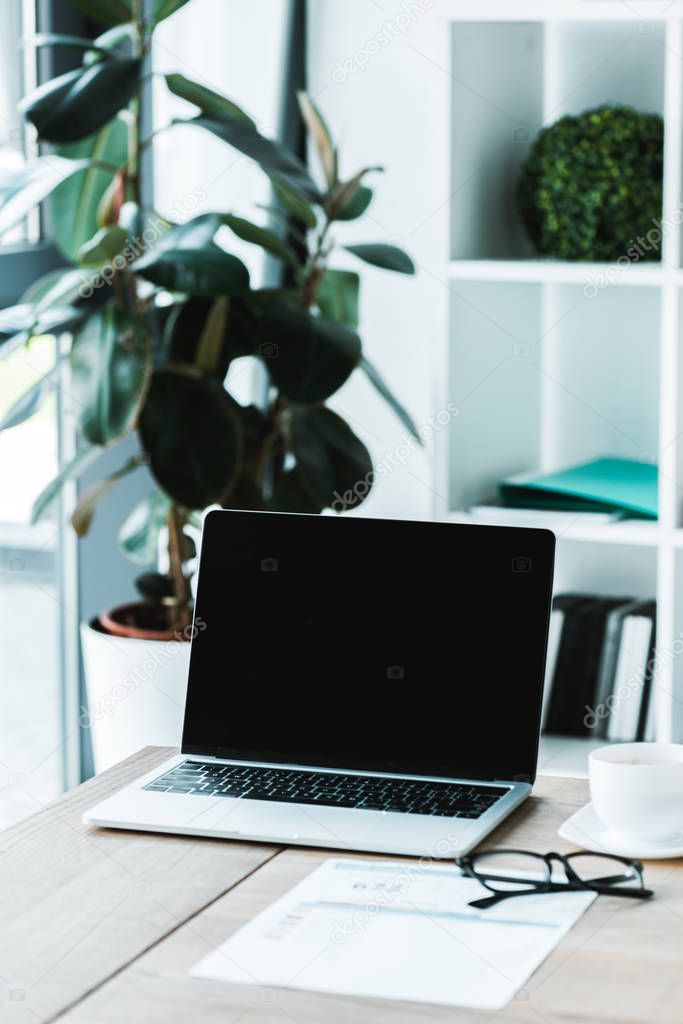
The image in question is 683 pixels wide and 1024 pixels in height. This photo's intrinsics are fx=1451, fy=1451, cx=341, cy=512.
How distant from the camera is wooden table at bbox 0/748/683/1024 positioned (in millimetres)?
951

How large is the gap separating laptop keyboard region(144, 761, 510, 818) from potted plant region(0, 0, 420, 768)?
945mm

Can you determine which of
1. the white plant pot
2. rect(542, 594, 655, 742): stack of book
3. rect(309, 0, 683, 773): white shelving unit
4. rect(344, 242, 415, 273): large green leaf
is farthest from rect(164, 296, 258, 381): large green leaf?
rect(542, 594, 655, 742): stack of book

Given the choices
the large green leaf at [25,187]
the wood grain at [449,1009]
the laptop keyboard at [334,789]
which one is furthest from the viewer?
the large green leaf at [25,187]

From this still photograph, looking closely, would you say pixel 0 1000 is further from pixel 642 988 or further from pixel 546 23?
pixel 546 23

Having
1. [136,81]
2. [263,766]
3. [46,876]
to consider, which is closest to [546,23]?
[136,81]

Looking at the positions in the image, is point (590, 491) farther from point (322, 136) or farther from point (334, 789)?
point (334, 789)

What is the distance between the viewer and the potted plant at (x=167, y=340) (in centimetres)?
225

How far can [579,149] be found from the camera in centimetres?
258

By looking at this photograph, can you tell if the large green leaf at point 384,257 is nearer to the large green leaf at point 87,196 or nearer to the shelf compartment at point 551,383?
the shelf compartment at point 551,383

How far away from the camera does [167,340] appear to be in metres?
2.47

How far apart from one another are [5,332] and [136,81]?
458mm

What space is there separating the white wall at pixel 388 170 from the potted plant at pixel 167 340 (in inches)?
7.3

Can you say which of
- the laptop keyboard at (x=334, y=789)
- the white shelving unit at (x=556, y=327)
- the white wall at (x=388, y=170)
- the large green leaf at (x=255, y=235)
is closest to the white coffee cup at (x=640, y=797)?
the laptop keyboard at (x=334, y=789)

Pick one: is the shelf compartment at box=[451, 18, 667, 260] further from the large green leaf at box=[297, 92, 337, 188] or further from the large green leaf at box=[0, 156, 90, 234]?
the large green leaf at box=[0, 156, 90, 234]
